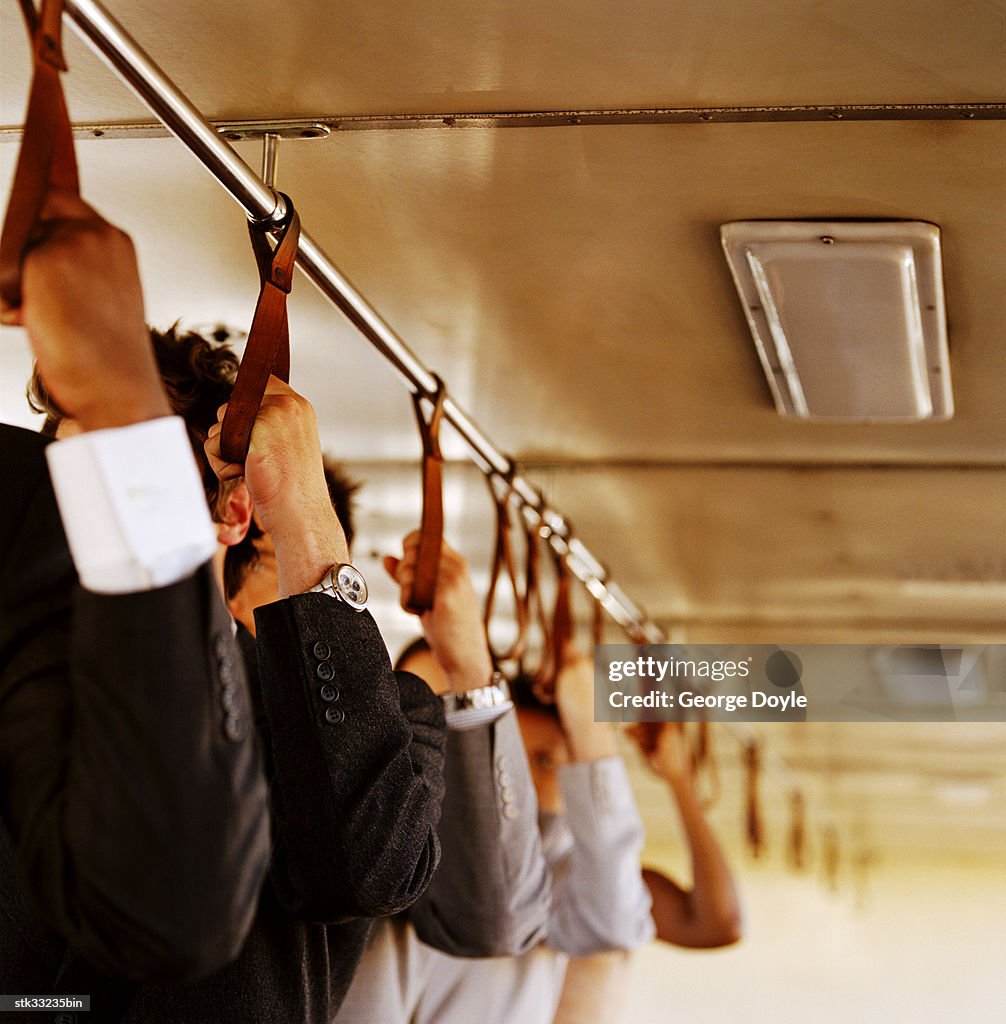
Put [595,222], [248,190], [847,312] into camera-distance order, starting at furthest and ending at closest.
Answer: [847,312] < [595,222] < [248,190]

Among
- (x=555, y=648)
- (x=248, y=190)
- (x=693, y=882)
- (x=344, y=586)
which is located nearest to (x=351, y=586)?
(x=344, y=586)

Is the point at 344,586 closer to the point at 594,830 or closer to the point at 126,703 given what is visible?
the point at 126,703

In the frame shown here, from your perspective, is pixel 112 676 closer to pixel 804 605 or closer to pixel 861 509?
pixel 861 509

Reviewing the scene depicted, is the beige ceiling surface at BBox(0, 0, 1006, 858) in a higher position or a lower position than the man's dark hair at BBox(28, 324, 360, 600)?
higher

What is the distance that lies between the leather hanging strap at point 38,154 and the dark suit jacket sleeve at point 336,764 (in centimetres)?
30

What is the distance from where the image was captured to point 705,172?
48.7 inches

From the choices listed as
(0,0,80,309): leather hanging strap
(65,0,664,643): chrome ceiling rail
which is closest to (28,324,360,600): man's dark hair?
(65,0,664,643): chrome ceiling rail

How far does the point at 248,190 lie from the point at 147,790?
0.51m

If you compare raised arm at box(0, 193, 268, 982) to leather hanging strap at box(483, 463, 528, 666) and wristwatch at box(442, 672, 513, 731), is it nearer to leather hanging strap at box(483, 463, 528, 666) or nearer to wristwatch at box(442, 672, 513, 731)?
wristwatch at box(442, 672, 513, 731)

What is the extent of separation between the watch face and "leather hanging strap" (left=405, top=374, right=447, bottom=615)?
1.36 ft

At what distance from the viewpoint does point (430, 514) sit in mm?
1346

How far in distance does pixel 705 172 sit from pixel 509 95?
21cm

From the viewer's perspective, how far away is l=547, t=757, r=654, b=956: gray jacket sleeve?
2.04m

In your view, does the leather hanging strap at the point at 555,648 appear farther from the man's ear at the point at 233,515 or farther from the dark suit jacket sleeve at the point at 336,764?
the dark suit jacket sleeve at the point at 336,764
